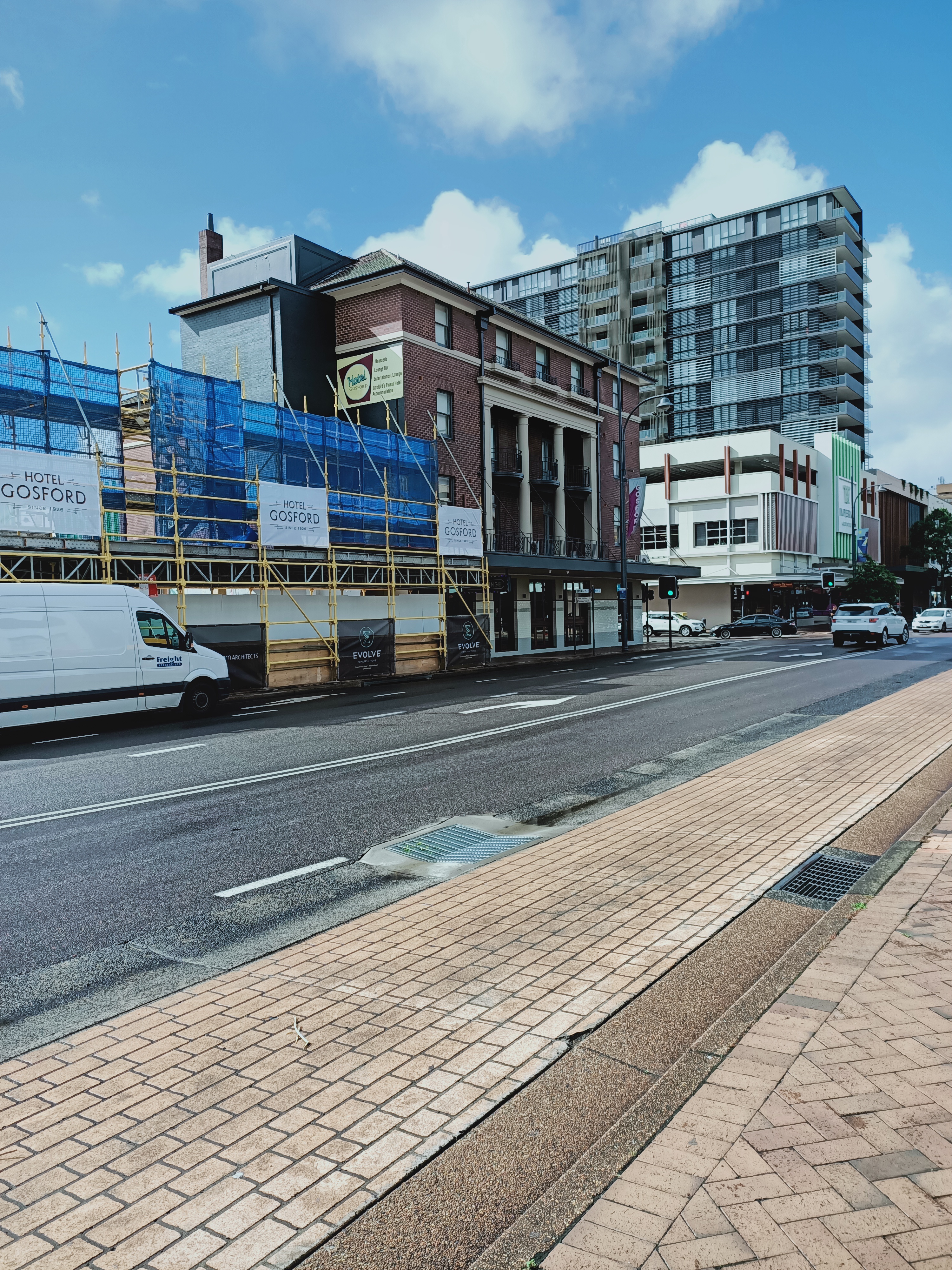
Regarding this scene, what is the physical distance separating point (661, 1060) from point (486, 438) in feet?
104

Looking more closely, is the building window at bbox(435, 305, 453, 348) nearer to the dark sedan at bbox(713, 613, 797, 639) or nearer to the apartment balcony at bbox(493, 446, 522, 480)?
the apartment balcony at bbox(493, 446, 522, 480)

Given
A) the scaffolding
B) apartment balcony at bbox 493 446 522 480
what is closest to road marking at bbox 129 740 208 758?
the scaffolding

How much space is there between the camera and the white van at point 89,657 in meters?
13.5

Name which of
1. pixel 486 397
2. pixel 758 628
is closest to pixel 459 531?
pixel 486 397

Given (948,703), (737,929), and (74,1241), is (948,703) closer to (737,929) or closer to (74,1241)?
(737,929)

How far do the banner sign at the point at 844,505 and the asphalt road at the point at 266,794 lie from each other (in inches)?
2277

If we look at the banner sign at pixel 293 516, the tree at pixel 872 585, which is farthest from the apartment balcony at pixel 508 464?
the tree at pixel 872 585

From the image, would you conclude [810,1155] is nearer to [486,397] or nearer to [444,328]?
[444,328]

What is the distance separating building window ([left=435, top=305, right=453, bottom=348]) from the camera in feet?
105

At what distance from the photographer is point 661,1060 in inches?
138

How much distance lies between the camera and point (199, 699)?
16.5m

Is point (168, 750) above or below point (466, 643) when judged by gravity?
below

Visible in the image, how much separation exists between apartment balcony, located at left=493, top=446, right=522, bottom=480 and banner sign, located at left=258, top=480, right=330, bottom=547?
1237 cm

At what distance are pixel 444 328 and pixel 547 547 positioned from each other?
10224 millimetres
